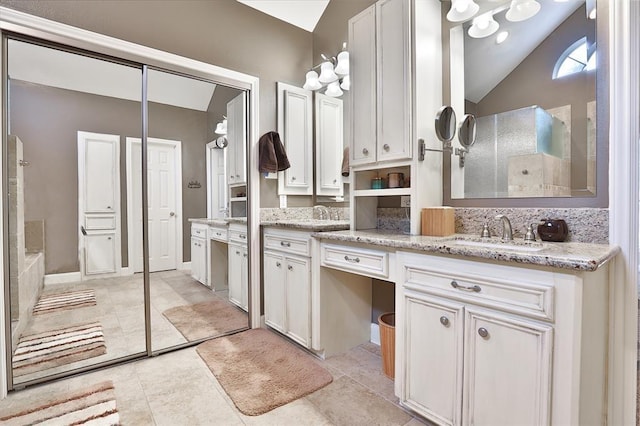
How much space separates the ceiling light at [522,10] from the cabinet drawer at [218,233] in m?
2.51

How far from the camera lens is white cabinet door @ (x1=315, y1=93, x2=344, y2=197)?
2816 millimetres

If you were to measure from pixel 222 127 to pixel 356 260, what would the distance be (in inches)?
66.3

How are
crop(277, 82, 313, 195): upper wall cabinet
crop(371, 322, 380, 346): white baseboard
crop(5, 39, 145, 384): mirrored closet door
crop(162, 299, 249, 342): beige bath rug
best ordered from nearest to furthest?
crop(5, 39, 145, 384): mirrored closet door < crop(371, 322, 380, 346): white baseboard < crop(162, 299, 249, 342): beige bath rug < crop(277, 82, 313, 195): upper wall cabinet

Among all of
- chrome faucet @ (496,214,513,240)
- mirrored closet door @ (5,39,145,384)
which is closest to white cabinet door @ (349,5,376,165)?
chrome faucet @ (496,214,513,240)

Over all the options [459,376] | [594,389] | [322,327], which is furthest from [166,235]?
[594,389]

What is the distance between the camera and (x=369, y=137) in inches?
85.4

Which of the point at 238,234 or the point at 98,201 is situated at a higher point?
the point at 98,201

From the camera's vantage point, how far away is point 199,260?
2736mm

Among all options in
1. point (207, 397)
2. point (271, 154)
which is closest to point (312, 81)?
point (271, 154)

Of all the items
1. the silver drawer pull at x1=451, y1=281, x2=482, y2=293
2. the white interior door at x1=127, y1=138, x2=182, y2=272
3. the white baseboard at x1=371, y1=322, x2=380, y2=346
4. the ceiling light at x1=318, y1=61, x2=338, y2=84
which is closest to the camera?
the silver drawer pull at x1=451, y1=281, x2=482, y2=293

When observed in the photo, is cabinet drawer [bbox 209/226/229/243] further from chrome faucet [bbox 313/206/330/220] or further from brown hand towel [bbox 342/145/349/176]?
brown hand towel [bbox 342/145/349/176]

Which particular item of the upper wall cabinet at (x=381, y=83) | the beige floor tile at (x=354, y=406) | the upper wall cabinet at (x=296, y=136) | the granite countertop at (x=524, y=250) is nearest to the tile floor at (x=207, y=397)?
the beige floor tile at (x=354, y=406)

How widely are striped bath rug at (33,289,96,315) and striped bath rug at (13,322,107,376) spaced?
15 cm

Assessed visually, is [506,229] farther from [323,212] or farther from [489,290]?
[323,212]
